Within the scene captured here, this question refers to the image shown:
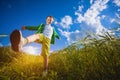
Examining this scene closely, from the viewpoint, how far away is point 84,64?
3.81 m

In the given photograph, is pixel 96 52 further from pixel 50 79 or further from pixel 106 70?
pixel 50 79

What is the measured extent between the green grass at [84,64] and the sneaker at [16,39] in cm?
59

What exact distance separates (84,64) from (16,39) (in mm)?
1089

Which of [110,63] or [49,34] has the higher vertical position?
[49,34]

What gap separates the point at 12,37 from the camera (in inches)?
137

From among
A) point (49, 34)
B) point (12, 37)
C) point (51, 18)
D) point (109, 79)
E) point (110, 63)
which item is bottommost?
point (109, 79)

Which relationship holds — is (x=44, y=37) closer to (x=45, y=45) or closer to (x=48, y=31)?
(x=45, y=45)

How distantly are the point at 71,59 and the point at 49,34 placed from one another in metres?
1.11

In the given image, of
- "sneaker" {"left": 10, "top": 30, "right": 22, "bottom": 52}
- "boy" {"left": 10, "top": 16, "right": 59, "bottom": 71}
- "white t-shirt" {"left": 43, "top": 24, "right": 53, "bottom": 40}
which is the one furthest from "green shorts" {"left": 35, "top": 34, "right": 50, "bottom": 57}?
"sneaker" {"left": 10, "top": 30, "right": 22, "bottom": 52}

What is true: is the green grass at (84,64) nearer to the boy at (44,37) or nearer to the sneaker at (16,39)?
the boy at (44,37)

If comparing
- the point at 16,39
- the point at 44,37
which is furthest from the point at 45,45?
the point at 16,39

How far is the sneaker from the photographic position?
11.4 ft

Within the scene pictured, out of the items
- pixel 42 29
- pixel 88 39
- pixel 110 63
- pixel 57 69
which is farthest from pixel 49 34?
pixel 110 63

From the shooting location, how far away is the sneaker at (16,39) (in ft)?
11.4
